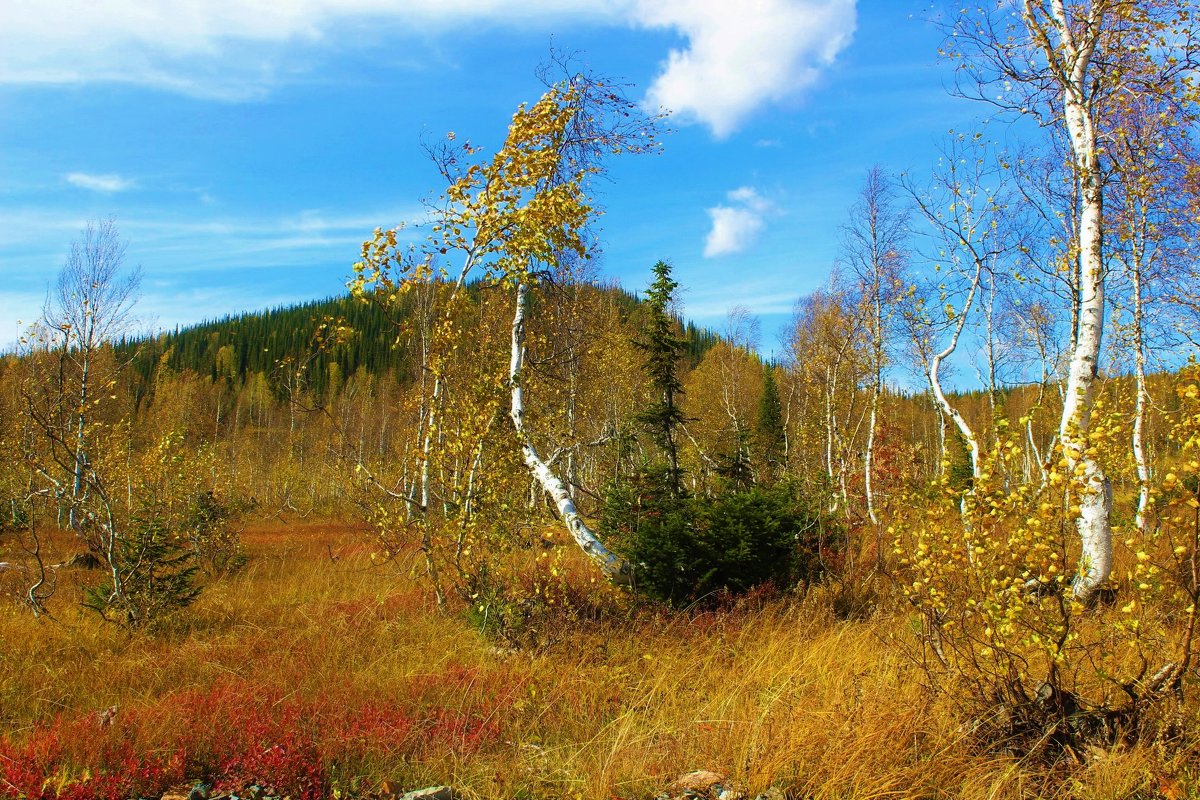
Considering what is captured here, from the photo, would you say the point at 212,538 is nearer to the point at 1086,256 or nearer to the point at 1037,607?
the point at 1037,607

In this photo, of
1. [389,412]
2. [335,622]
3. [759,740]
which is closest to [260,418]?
[389,412]

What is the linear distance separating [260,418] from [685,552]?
2654 inches

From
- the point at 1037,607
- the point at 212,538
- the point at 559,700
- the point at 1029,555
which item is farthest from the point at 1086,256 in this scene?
the point at 212,538

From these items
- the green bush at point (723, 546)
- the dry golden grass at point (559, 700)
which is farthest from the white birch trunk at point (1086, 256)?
the green bush at point (723, 546)

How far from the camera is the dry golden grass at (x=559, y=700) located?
3766mm

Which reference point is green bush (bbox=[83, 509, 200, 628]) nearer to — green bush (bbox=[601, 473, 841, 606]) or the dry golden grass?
the dry golden grass

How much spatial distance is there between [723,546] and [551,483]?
6.67 ft

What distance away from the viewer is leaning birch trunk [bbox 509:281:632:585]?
6934 mm

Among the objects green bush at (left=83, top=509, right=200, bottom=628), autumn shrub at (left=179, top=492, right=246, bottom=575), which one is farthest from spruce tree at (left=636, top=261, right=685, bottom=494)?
autumn shrub at (left=179, top=492, right=246, bottom=575)

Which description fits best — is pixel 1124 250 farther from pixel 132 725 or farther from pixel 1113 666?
pixel 132 725

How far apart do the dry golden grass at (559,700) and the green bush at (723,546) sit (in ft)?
1.46

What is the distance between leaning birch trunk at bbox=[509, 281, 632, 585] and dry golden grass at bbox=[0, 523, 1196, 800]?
509 mm

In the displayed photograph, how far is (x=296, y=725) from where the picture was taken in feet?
14.9

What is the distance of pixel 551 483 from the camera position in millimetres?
7012
